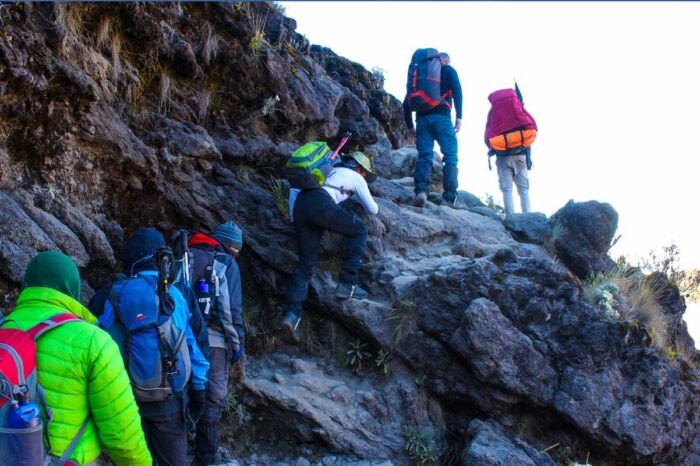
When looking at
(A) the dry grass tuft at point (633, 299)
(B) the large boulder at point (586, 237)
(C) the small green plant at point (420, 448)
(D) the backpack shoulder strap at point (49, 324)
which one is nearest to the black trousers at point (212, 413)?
(D) the backpack shoulder strap at point (49, 324)

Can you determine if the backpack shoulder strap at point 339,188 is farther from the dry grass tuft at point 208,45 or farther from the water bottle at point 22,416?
the water bottle at point 22,416

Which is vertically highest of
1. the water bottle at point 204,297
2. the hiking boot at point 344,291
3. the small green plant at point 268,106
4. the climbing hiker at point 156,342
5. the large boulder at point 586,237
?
the small green plant at point 268,106

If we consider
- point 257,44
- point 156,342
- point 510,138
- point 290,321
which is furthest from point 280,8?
point 156,342

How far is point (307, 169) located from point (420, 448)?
130 inches

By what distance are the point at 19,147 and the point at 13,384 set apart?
3.73m

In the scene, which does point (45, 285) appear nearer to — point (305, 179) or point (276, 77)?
point (305, 179)

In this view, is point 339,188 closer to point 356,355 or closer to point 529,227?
point 356,355

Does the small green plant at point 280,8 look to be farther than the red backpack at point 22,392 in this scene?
Yes

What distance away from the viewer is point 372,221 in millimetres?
8992

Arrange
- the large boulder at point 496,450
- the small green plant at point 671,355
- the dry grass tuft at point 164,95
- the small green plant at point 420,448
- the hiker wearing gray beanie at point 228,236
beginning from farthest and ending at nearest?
1. the small green plant at point 671,355
2. the dry grass tuft at point 164,95
3. the small green plant at point 420,448
4. the large boulder at point 496,450
5. the hiker wearing gray beanie at point 228,236

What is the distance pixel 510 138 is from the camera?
449 inches

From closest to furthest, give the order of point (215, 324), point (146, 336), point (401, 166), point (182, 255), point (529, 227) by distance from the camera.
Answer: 1. point (146, 336)
2. point (182, 255)
3. point (215, 324)
4. point (529, 227)
5. point (401, 166)

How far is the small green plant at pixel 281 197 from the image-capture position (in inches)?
341

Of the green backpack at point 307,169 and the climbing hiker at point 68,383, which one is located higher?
the green backpack at point 307,169
